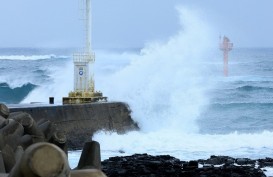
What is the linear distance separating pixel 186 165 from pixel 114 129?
15.1 ft

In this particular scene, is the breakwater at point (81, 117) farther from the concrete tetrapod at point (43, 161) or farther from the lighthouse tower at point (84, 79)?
the concrete tetrapod at point (43, 161)

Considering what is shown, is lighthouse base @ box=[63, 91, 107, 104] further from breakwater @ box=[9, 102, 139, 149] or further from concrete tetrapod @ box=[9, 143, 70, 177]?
Result: concrete tetrapod @ box=[9, 143, 70, 177]

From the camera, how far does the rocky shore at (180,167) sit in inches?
445

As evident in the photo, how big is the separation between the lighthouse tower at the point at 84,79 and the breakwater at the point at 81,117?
1.69 feet

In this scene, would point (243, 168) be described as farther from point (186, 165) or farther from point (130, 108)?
point (130, 108)

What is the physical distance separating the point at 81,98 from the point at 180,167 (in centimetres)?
515

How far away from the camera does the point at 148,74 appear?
2234cm

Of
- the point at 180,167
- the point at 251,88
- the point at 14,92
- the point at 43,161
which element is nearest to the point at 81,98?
the point at 180,167

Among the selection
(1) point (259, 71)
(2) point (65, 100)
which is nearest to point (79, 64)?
(2) point (65, 100)

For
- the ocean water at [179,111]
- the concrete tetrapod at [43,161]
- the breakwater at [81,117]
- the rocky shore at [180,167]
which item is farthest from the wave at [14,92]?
the concrete tetrapod at [43,161]

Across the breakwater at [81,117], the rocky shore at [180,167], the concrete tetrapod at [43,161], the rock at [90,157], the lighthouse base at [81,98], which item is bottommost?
the rocky shore at [180,167]

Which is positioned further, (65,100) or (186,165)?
(65,100)

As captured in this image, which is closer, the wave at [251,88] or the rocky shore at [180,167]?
the rocky shore at [180,167]

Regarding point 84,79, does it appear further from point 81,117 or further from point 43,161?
point 43,161
